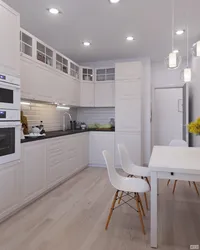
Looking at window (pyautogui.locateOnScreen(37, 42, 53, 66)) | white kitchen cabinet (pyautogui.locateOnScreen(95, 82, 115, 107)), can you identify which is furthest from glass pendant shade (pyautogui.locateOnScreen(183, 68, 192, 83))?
white kitchen cabinet (pyautogui.locateOnScreen(95, 82, 115, 107))

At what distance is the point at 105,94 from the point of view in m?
5.27

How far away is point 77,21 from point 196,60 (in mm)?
2726

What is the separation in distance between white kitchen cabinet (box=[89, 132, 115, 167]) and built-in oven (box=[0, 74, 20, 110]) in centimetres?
276

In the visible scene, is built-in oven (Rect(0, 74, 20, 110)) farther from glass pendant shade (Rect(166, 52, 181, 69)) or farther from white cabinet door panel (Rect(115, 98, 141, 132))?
white cabinet door panel (Rect(115, 98, 141, 132))

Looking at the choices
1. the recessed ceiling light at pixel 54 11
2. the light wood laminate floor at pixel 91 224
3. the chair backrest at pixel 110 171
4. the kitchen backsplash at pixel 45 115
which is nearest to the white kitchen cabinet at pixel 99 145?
the kitchen backsplash at pixel 45 115

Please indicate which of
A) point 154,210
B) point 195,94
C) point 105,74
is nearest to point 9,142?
point 154,210

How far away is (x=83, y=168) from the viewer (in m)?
4.73

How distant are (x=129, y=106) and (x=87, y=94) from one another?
118 cm

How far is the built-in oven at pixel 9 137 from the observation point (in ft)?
7.27

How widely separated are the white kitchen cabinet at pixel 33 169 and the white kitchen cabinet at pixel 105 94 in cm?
254

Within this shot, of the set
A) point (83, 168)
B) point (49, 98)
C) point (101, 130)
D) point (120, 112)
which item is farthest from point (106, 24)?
point (83, 168)

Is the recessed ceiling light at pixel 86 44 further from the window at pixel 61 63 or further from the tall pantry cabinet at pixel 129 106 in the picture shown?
the tall pantry cabinet at pixel 129 106

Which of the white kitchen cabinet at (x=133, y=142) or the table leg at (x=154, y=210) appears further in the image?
the white kitchen cabinet at (x=133, y=142)

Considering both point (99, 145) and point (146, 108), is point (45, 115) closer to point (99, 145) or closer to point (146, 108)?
point (99, 145)
